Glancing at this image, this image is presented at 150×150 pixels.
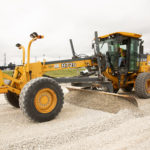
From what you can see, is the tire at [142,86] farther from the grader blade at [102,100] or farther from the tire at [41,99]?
the tire at [41,99]

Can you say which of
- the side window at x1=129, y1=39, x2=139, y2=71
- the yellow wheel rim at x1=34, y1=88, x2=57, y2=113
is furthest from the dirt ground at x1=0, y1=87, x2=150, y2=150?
the side window at x1=129, y1=39, x2=139, y2=71

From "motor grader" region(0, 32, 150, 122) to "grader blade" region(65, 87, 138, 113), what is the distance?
0.33 feet

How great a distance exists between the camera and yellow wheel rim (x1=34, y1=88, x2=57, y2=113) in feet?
12.5

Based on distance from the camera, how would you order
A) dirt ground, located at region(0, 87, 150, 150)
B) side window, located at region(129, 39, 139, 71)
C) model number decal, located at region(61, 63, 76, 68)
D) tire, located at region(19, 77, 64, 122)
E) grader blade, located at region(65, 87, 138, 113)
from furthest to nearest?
side window, located at region(129, 39, 139, 71), model number decal, located at region(61, 63, 76, 68), grader blade, located at region(65, 87, 138, 113), tire, located at region(19, 77, 64, 122), dirt ground, located at region(0, 87, 150, 150)

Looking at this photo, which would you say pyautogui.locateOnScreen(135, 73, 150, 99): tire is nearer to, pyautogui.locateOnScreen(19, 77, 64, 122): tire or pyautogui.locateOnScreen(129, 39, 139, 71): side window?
pyautogui.locateOnScreen(129, 39, 139, 71): side window

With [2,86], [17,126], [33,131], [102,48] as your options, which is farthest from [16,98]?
[102,48]

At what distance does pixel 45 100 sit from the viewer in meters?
3.94

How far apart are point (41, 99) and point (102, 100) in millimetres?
1878

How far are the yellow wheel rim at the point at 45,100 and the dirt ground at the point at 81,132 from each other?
316 mm

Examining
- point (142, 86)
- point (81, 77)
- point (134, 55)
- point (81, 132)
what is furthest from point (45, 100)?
point (134, 55)

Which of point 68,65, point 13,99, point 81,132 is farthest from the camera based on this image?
point 68,65

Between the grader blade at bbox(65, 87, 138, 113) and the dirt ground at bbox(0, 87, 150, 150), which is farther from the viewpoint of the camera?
the grader blade at bbox(65, 87, 138, 113)

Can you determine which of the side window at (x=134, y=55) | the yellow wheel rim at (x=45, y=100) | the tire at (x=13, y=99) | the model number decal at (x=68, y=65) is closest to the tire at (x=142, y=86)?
the side window at (x=134, y=55)

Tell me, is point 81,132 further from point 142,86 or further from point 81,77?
point 142,86
